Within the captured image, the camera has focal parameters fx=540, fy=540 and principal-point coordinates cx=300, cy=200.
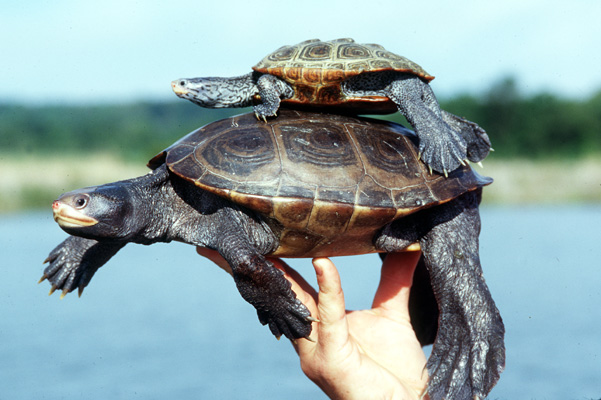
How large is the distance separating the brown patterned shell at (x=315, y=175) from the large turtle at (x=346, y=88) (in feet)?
0.36

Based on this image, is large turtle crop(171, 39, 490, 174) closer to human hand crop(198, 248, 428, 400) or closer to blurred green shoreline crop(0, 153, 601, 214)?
human hand crop(198, 248, 428, 400)

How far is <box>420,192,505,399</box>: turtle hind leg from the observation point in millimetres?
2613

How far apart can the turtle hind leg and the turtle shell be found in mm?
735

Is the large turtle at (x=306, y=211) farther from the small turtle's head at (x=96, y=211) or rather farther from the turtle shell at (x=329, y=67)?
the turtle shell at (x=329, y=67)

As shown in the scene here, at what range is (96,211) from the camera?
2504mm

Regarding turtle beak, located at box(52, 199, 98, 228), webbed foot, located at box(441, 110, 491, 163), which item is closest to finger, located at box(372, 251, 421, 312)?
webbed foot, located at box(441, 110, 491, 163)

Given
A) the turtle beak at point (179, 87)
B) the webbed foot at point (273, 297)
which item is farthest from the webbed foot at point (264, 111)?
the webbed foot at point (273, 297)

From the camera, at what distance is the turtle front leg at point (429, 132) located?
260 cm

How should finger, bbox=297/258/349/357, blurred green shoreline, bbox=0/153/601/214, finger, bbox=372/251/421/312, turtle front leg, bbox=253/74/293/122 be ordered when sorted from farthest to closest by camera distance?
blurred green shoreline, bbox=0/153/601/214 → finger, bbox=372/251/421/312 → turtle front leg, bbox=253/74/293/122 → finger, bbox=297/258/349/357

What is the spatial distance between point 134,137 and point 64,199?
881 inches

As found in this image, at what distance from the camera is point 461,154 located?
8.61 ft

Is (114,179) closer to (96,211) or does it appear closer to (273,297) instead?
(96,211)

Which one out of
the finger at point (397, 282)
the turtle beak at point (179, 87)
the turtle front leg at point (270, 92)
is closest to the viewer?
the turtle front leg at point (270, 92)

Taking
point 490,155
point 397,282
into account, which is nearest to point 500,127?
point 490,155
